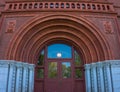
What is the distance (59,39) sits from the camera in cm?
1179

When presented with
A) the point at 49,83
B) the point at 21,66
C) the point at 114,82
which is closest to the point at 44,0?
the point at 21,66

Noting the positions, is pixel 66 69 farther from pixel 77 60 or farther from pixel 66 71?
pixel 77 60

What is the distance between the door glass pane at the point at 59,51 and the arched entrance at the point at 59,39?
0.83ft

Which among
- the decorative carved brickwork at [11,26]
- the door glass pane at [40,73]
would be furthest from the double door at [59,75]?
the decorative carved brickwork at [11,26]

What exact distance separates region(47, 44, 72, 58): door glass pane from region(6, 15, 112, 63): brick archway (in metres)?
0.45

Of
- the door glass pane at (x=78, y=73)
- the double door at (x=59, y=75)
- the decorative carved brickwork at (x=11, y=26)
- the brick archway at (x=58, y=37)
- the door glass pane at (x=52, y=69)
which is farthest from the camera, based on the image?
the door glass pane at (x=78, y=73)

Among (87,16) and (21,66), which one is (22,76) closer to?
(21,66)

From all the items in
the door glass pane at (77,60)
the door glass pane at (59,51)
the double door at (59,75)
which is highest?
the door glass pane at (59,51)

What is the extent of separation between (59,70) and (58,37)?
84.3 inches

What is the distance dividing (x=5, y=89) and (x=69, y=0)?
264 inches

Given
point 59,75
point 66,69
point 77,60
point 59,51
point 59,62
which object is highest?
point 59,51

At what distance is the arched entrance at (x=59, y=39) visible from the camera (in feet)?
34.0

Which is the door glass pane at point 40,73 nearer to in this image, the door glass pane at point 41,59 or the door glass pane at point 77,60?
the door glass pane at point 41,59

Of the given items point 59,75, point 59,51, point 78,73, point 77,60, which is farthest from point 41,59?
point 78,73
